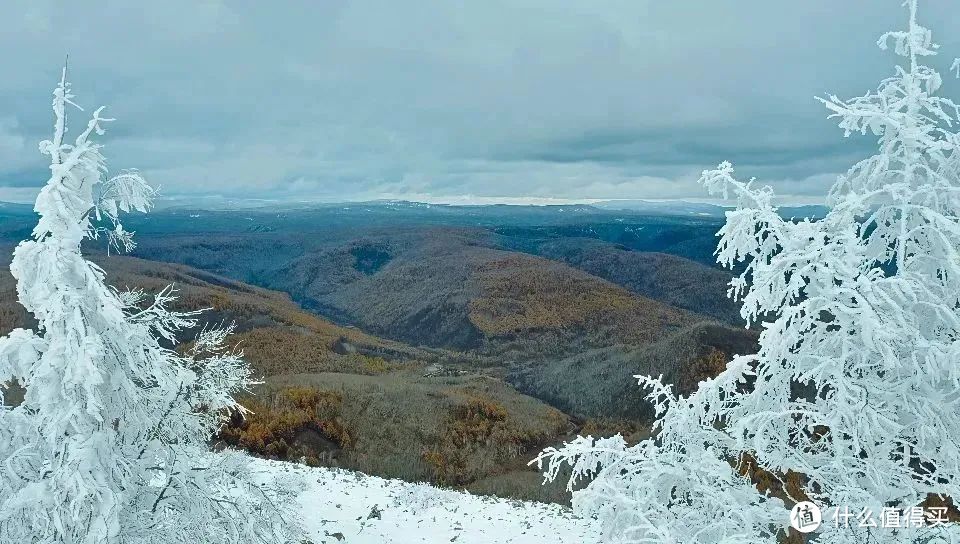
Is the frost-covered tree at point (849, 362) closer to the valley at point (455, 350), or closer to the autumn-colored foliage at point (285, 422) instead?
the valley at point (455, 350)

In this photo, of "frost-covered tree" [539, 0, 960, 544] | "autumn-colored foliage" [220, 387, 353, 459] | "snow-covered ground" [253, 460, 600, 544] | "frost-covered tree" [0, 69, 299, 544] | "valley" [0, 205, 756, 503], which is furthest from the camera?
"valley" [0, 205, 756, 503]

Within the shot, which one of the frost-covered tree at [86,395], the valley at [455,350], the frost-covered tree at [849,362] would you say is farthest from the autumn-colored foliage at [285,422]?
the frost-covered tree at [849,362]

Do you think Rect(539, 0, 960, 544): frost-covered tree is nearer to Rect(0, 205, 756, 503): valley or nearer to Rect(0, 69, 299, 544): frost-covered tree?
Rect(0, 69, 299, 544): frost-covered tree

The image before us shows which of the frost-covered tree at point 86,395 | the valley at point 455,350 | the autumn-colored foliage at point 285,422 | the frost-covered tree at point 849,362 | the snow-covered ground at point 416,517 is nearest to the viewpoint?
the frost-covered tree at point 849,362

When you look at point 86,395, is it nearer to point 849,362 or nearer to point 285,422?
point 849,362

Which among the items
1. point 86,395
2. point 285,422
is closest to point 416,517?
point 86,395

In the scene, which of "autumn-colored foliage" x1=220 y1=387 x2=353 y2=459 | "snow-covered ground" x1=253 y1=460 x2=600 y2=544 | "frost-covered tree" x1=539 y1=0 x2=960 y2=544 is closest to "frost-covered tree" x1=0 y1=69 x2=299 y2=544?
"frost-covered tree" x1=539 y1=0 x2=960 y2=544

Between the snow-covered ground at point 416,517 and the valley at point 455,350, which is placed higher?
the snow-covered ground at point 416,517
